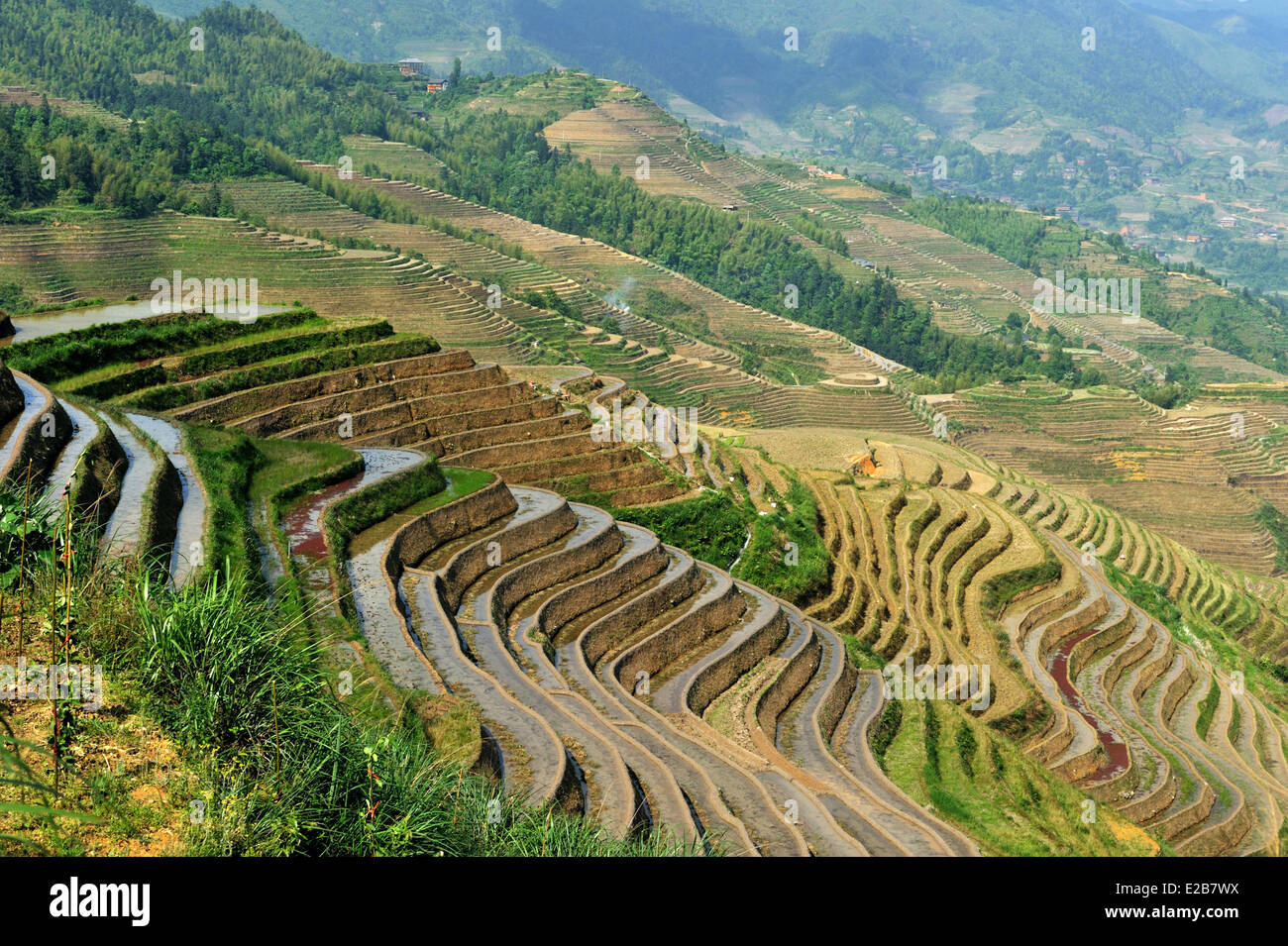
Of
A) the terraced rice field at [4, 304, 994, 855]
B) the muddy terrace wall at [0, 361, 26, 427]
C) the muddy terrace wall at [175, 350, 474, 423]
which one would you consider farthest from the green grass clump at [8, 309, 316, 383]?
the muddy terrace wall at [0, 361, 26, 427]


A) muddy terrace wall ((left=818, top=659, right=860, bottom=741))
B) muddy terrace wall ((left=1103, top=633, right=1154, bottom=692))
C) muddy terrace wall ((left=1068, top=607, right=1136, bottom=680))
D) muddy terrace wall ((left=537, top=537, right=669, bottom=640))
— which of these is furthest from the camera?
muddy terrace wall ((left=1068, top=607, right=1136, bottom=680))

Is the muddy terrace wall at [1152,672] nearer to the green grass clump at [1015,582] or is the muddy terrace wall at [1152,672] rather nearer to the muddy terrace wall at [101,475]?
the green grass clump at [1015,582]

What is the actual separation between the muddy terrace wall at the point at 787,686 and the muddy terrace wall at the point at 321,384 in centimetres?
1376

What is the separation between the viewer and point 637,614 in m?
23.5

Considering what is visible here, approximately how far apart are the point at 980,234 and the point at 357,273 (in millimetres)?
120881

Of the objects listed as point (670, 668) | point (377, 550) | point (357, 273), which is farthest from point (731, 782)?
point (357, 273)

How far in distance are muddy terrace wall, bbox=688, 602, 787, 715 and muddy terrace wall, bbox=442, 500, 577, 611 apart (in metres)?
4.35

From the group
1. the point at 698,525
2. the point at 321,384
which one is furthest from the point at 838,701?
the point at 321,384

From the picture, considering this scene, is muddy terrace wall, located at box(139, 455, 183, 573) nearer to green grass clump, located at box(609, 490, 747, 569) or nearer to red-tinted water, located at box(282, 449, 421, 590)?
red-tinted water, located at box(282, 449, 421, 590)

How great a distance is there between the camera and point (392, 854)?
859 cm

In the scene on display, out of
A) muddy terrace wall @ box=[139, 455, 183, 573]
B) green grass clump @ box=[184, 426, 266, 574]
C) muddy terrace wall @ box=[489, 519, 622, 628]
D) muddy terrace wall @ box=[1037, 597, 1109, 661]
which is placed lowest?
muddy terrace wall @ box=[1037, 597, 1109, 661]

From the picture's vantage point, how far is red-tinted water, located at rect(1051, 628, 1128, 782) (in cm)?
2633
